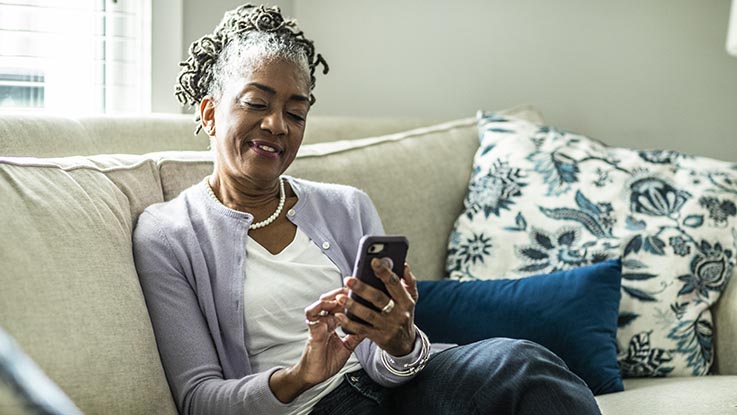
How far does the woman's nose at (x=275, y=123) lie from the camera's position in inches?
61.0

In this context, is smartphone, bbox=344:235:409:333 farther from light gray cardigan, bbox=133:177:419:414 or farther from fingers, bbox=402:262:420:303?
light gray cardigan, bbox=133:177:419:414

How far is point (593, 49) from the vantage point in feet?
8.50

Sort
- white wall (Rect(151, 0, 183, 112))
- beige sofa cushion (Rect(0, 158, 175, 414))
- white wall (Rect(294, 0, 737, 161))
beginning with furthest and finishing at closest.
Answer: white wall (Rect(294, 0, 737, 161)), white wall (Rect(151, 0, 183, 112)), beige sofa cushion (Rect(0, 158, 175, 414))

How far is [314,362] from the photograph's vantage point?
52.5 inches

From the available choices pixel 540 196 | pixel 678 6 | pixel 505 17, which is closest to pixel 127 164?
pixel 540 196

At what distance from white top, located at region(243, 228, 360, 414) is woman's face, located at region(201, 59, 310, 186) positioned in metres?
0.13

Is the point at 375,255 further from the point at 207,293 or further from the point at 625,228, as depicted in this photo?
the point at 625,228

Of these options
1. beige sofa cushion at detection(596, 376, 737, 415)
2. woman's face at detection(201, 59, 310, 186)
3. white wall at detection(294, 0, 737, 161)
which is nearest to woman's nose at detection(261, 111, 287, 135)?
woman's face at detection(201, 59, 310, 186)

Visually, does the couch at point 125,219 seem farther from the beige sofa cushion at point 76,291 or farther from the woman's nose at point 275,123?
the woman's nose at point 275,123

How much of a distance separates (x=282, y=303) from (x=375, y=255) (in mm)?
307

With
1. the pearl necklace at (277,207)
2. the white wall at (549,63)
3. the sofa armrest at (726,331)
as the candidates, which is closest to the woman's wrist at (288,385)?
the pearl necklace at (277,207)

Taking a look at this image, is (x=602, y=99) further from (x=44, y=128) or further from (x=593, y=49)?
(x=44, y=128)

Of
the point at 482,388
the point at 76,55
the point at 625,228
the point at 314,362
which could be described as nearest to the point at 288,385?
the point at 314,362

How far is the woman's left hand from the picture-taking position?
128cm
